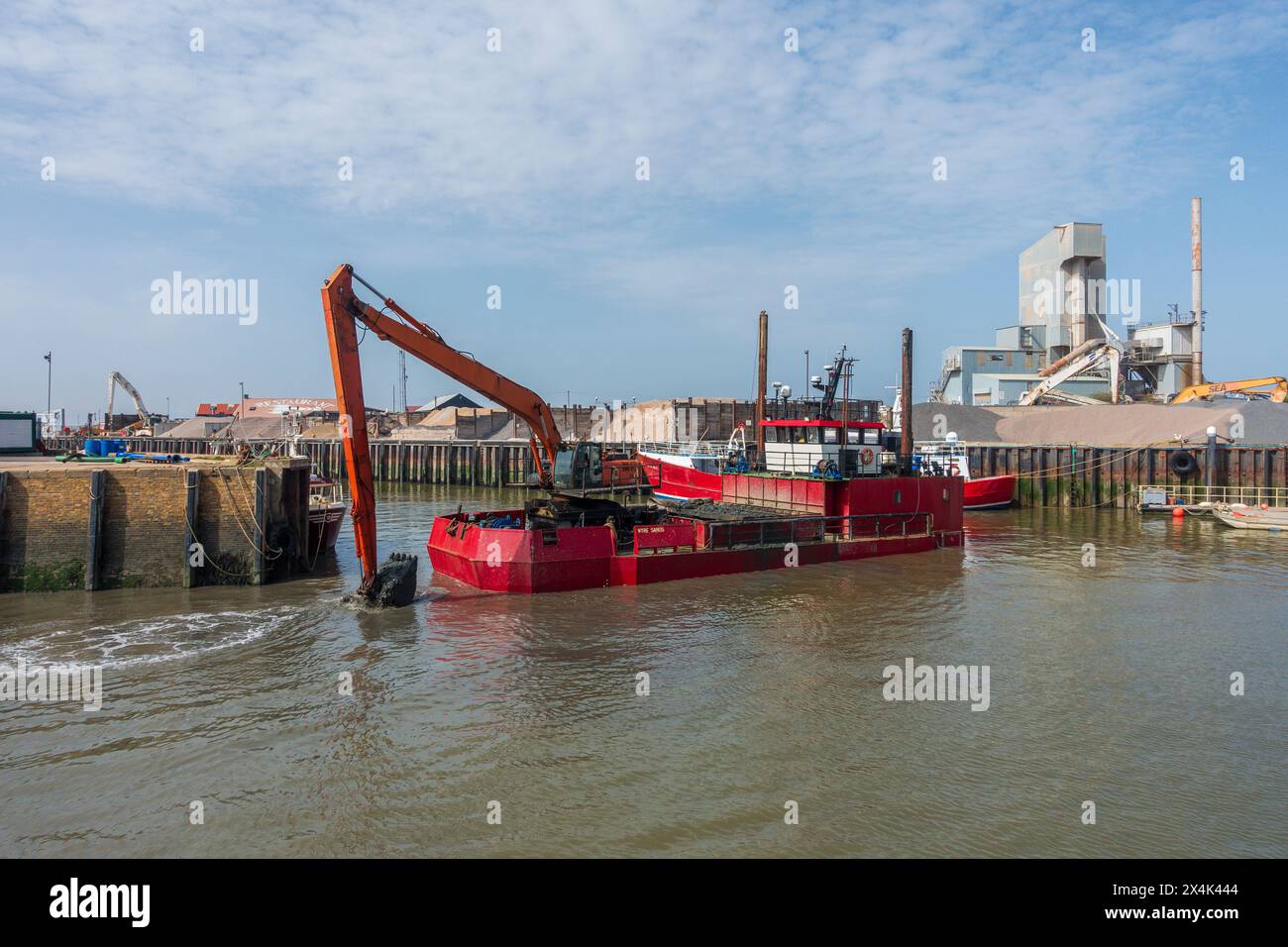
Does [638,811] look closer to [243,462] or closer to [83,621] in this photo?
[83,621]

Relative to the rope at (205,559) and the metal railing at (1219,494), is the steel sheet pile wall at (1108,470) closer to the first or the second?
the metal railing at (1219,494)

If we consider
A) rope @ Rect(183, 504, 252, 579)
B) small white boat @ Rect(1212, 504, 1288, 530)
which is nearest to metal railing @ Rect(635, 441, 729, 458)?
small white boat @ Rect(1212, 504, 1288, 530)

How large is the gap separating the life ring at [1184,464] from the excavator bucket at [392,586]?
41577 millimetres

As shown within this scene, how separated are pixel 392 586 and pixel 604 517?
6758 millimetres

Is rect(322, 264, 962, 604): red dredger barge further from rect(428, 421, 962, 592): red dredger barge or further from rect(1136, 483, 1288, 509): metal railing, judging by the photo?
rect(1136, 483, 1288, 509): metal railing

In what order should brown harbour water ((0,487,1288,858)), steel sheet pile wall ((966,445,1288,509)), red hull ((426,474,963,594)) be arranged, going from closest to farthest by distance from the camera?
brown harbour water ((0,487,1288,858)) < red hull ((426,474,963,594)) < steel sheet pile wall ((966,445,1288,509))

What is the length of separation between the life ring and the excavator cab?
35.6 metres

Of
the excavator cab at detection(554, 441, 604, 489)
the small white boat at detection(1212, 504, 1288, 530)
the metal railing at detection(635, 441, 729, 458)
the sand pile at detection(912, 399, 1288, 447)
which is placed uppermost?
the sand pile at detection(912, 399, 1288, 447)

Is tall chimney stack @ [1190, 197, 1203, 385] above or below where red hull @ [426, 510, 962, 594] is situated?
above

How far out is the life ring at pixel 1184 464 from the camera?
41.5 meters

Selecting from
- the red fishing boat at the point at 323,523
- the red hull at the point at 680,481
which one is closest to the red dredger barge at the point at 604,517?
the red hull at the point at 680,481

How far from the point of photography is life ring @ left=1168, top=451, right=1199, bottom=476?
41.5 meters

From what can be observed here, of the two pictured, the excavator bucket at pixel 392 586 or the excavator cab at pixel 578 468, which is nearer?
the excavator bucket at pixel 392 586

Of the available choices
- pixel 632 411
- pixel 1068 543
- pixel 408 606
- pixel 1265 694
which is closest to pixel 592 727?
pixel 408 606
